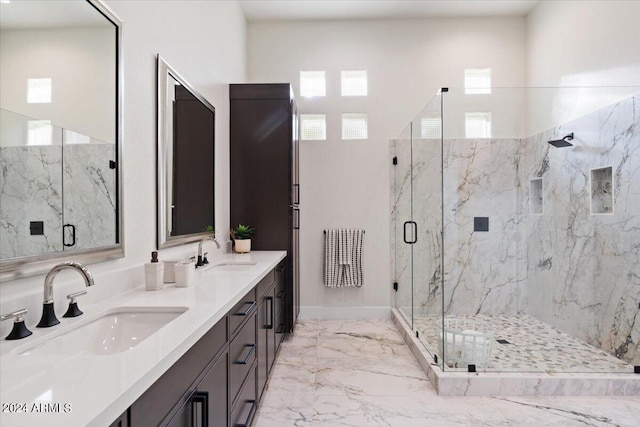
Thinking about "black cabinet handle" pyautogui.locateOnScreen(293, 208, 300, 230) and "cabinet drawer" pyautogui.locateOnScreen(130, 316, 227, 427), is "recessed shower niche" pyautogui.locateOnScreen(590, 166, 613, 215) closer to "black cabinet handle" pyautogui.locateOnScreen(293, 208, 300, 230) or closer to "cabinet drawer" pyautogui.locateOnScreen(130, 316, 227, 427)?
"black cabinet handle" pyautogui.locateOnScreen(293, 208, 300, 230)

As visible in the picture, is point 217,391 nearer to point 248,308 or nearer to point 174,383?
point 174,383

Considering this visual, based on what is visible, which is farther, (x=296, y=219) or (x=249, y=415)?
(x=296, y=219)

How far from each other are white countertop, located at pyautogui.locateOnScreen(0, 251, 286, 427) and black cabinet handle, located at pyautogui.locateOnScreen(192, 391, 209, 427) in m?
0.18

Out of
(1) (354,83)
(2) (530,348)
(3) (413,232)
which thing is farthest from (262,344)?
(1) (354,83)

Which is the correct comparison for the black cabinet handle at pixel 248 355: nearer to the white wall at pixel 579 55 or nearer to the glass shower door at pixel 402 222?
the glass shower door at pixel 402 222

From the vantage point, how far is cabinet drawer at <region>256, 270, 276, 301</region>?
200cm

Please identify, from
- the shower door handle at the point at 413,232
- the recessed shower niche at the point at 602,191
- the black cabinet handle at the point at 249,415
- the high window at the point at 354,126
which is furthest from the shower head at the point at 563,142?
the black cabinet handle at the point at 249,415

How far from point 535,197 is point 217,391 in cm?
339

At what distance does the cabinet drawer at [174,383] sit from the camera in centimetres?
74

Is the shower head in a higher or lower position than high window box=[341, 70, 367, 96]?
lower

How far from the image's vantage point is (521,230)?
3.52 metres

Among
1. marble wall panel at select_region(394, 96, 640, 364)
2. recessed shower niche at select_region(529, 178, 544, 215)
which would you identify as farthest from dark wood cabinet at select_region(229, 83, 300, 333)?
recessed shower niche at select_region(529, 178, 544, 215)

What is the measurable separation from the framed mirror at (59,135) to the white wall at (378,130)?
8.58 ft

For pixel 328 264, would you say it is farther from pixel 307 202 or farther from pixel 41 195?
pixel 41 195
